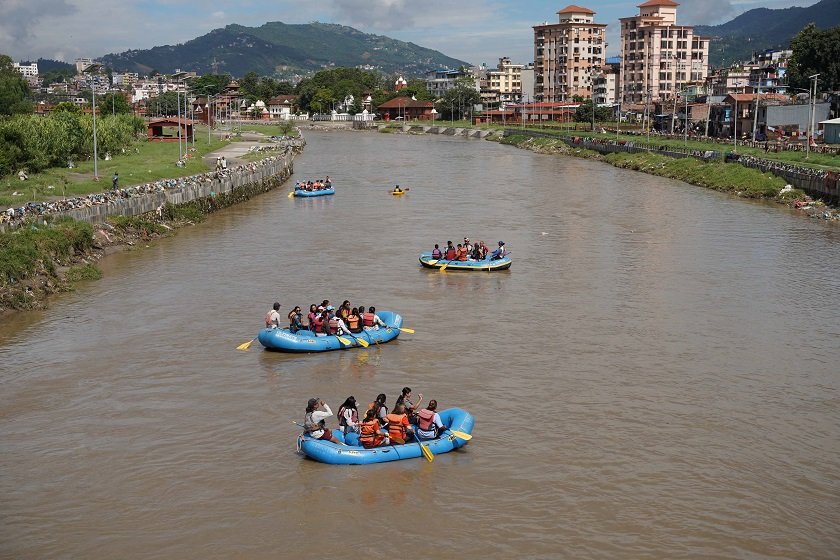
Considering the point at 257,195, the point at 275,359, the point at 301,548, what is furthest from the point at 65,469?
the point at 257,195

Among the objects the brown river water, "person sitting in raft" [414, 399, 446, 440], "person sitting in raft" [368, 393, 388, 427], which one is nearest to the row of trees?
the brown river water

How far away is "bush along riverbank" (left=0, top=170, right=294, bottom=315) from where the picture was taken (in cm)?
3409

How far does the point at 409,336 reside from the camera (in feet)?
102

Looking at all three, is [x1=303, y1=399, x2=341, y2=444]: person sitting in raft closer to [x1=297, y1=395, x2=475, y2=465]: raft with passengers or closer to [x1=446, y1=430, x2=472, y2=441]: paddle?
[x1=297, y1=395, x2=475, y2=465]: raft with passengers

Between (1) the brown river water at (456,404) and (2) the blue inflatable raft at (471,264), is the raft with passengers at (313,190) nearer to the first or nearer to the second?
(1) the brown river water at (456,404)

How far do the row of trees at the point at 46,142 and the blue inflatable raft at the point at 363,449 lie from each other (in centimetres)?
4524

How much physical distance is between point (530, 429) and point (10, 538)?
11.9 m

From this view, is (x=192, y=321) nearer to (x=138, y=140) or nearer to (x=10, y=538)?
(x=10, y=538)

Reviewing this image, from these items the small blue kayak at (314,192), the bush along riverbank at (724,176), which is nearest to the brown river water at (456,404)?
Result: the bush along riverbank at (724,176)

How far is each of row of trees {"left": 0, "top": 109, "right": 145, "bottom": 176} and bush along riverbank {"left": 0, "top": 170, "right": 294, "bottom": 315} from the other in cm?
1506

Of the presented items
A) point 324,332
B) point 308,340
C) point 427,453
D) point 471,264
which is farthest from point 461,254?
point 427,453

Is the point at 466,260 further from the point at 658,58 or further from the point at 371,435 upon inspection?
the point at 658,58

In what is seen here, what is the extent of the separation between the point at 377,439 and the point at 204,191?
138ft

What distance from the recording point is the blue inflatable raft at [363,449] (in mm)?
20844
